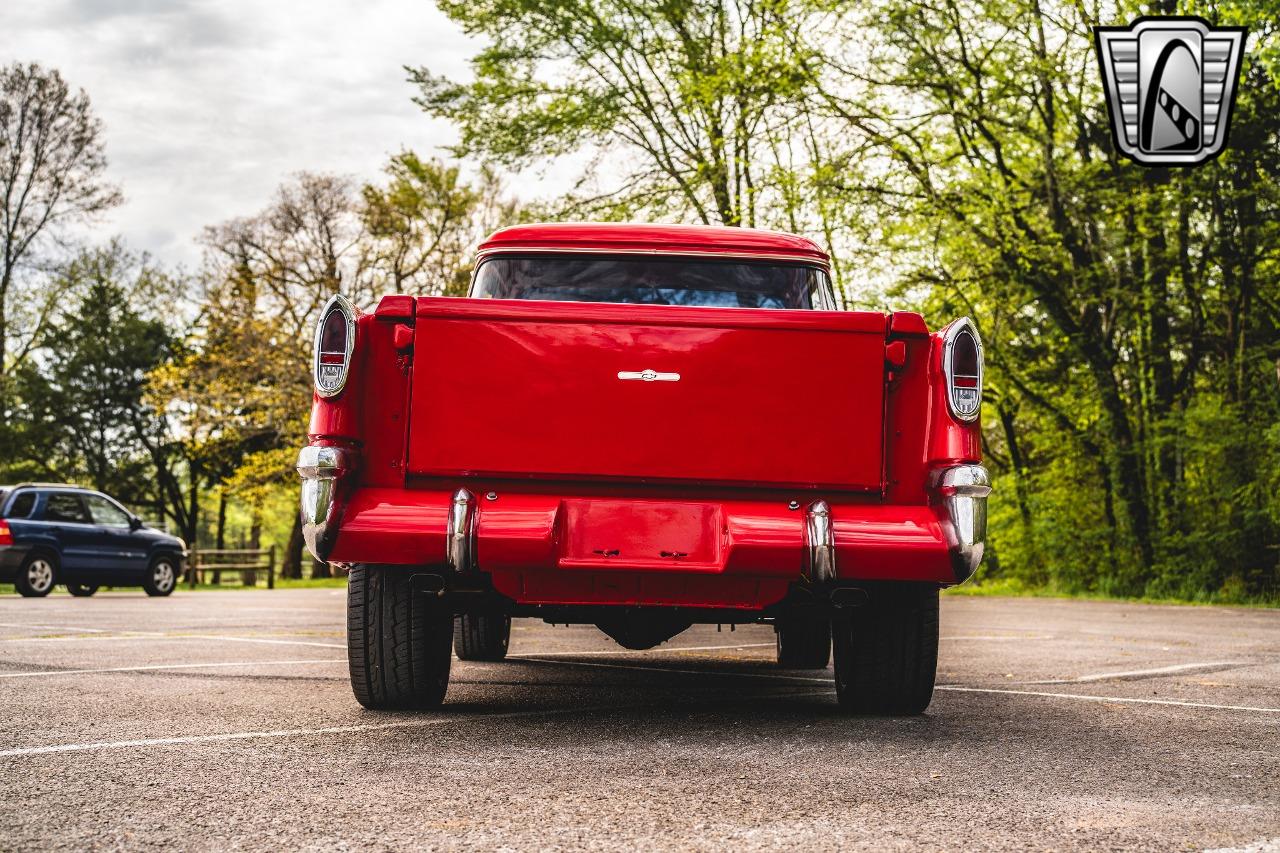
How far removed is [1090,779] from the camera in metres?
3.71

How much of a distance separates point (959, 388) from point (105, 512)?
1778 centimetres

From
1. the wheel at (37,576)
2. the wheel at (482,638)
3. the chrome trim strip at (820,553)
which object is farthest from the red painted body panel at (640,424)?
the wheel at (37,576)

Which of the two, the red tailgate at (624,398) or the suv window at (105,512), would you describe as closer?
the red tailgate at (624,398)

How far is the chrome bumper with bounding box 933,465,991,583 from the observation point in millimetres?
4418

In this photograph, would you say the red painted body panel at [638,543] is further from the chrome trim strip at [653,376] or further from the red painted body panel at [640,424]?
the chrome trim strip at [653,376]

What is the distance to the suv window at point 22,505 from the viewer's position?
719 inches

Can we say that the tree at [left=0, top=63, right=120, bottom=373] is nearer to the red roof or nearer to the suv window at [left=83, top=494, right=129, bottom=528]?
the suv window at [left=83, top=494, right=129, bottom=528]

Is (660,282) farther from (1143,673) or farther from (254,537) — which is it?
(254,537)

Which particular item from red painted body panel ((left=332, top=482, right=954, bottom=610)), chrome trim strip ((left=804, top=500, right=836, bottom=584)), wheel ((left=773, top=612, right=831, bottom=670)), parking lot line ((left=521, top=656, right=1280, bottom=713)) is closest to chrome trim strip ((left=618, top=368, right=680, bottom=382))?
red painted body panel ((left=332, top=482, right=954, bottom=610))

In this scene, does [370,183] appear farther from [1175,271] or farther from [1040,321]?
[1175,271]

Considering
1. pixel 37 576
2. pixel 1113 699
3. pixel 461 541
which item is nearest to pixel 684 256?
pixel 461 541

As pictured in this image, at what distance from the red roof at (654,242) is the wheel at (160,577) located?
628 inches

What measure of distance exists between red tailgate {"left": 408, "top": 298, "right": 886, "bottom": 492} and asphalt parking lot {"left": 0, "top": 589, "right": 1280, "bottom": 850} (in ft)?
3.16

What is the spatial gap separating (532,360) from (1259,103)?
16718 millimetres
